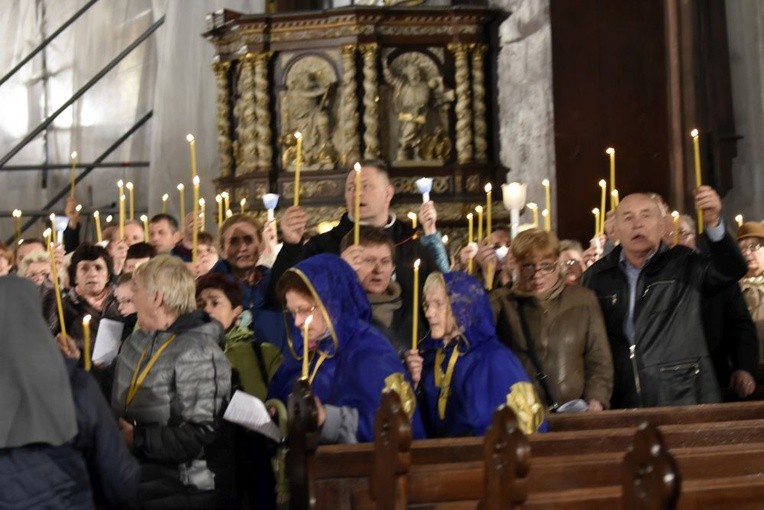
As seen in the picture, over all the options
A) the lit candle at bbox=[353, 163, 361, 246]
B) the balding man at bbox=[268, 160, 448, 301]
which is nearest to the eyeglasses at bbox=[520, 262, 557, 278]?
the balding man at bbox=[268, 160, 448, 301]

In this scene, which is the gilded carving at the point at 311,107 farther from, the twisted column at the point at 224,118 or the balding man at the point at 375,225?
the balding man at the point at 375,225

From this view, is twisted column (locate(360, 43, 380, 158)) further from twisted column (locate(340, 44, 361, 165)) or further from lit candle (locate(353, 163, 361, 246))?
lit candle (locate(353, 163, 361, 246))

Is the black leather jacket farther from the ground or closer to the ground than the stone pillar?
closer to the ground

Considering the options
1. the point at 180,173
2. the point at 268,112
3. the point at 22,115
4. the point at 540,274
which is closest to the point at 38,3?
the point at 22,115

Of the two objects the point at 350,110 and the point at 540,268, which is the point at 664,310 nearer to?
the point at 540,268

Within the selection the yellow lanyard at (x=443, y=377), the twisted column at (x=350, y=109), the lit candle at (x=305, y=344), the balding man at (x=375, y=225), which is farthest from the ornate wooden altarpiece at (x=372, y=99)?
the lit candle at (x=305, y=344)

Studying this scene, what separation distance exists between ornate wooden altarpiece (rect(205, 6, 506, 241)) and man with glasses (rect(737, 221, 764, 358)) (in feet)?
16.0

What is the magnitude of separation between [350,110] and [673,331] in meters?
6.53

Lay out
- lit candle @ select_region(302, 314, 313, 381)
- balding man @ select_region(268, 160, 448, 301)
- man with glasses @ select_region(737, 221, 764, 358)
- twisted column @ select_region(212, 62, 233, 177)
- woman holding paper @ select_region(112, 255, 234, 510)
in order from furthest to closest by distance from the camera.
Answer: twisted column @ select_region(212, 62, 233, 177), man with glasses @ select_region(737, 221, 764, 358), balding man @ select_region(268, 160, 448, 301), woman holding paper @ select_region(112, 255, 234, 510), lit candle @ select_region(302, 314, 313, 381)

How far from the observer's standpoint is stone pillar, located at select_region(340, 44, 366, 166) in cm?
1221

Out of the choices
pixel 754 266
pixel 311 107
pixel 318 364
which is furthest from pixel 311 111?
pixel 318 364

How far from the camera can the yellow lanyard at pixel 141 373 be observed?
16.4ft

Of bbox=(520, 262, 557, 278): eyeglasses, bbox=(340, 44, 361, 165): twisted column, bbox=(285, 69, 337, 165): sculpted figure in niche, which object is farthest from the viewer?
bbox=(285, 69, 337, 165): sculpted figure in niche

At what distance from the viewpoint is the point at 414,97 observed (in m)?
12.4
